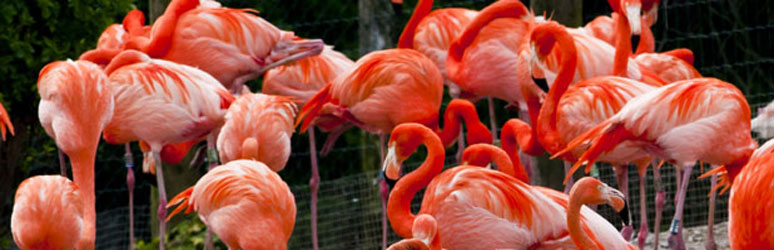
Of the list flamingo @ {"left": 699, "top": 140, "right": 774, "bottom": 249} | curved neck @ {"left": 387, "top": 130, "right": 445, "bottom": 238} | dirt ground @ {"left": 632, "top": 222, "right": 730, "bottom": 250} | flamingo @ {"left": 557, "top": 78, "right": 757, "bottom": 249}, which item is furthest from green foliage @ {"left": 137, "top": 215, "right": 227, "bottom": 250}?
flamingo @ {"left": 699, "top": 140, "right": 774, "bottom": 249}

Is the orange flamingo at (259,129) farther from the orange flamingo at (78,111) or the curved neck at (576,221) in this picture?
the curved neck at (576,221)

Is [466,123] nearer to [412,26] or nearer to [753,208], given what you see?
[412,26]

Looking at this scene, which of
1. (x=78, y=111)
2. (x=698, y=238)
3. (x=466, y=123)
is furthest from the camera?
(x=698, y=238)

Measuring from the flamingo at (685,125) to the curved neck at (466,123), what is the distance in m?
0.98

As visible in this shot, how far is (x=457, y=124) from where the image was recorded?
215 inches

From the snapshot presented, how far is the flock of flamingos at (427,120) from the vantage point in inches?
154

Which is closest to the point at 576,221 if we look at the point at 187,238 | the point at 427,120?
the point at 427,120

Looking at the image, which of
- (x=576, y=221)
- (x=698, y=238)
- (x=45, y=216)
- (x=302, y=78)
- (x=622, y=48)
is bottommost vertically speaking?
(x=698, y=238)

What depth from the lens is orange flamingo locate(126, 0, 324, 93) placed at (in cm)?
572

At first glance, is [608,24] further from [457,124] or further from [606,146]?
[606,146]

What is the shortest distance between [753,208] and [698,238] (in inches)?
98.9

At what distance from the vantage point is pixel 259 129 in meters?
5.03

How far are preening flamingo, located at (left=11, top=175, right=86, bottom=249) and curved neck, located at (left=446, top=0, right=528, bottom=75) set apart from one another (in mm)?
2058

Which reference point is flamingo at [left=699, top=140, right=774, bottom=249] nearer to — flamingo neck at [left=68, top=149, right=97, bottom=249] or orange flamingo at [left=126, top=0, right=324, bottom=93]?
flamingo neck at [left=68, top=149, right=97, bottom=249]
